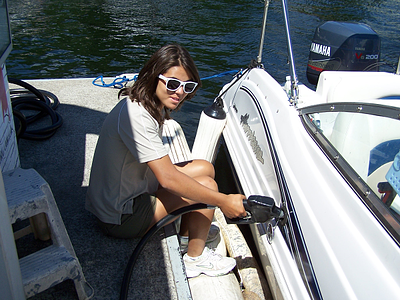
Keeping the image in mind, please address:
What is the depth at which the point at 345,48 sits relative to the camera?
311cm

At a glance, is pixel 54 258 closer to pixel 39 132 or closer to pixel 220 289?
pixel 220 289

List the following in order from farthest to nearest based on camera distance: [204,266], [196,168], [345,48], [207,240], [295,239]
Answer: [345,48] → [207,240] → [196,168] → [204,266] → [295,239]

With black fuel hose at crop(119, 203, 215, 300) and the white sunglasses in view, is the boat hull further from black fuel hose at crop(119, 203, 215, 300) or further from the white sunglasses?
the white sunglasses

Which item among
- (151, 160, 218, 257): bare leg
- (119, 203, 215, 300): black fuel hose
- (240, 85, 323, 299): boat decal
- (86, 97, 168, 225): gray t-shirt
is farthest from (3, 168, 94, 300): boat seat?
(240, 85, 323, 299): boat decal

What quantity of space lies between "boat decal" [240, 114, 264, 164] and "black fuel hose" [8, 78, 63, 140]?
176 centimetres

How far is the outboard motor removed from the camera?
3.10 meters

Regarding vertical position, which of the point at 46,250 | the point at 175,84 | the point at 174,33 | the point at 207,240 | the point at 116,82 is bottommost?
the point at 174,33

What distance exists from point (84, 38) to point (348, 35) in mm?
8908

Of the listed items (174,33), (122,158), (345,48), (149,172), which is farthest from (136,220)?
(174,33)

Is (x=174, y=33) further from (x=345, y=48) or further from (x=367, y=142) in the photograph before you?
(x=367, y=142)

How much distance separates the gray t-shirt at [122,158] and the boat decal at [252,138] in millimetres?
885

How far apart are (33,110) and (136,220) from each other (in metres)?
2.40

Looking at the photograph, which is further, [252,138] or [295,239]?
[252,138]

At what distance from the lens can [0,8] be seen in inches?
79.0
